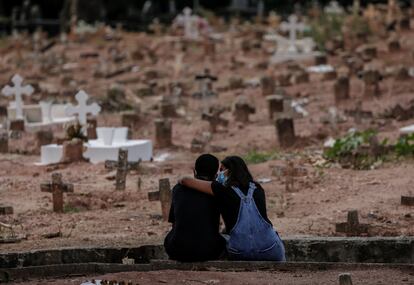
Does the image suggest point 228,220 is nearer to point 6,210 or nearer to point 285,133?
point 6,210

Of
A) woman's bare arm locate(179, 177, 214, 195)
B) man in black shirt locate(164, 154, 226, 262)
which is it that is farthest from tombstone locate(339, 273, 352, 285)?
woman's bare arm locate(179, 177, 214, 195)

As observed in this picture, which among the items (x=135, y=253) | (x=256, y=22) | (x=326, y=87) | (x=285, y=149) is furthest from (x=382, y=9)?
(x=135, y=253)

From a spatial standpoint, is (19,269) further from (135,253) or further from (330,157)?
(330,157)

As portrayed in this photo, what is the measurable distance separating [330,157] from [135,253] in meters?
6.73

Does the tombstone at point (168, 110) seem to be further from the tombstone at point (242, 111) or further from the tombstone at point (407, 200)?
the tombstone at point (407, 200)

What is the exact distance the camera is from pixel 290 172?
16.5m

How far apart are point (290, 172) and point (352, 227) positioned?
339cm

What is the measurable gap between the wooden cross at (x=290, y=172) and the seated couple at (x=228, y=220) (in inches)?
199

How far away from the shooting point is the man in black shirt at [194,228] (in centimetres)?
1091

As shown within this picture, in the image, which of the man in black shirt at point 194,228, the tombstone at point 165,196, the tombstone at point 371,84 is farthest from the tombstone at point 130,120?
the man in black shirt at point 194,228

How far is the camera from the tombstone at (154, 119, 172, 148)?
20531mm

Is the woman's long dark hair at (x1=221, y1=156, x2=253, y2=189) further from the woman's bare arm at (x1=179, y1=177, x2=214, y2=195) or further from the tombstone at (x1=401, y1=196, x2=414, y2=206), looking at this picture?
the tombstone at (x1=401, y1=196, x2=414, y2=206)

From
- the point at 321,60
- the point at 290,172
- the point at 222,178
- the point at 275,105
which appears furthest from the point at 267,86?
the point at 222,178

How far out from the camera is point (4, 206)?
48.3 feet
